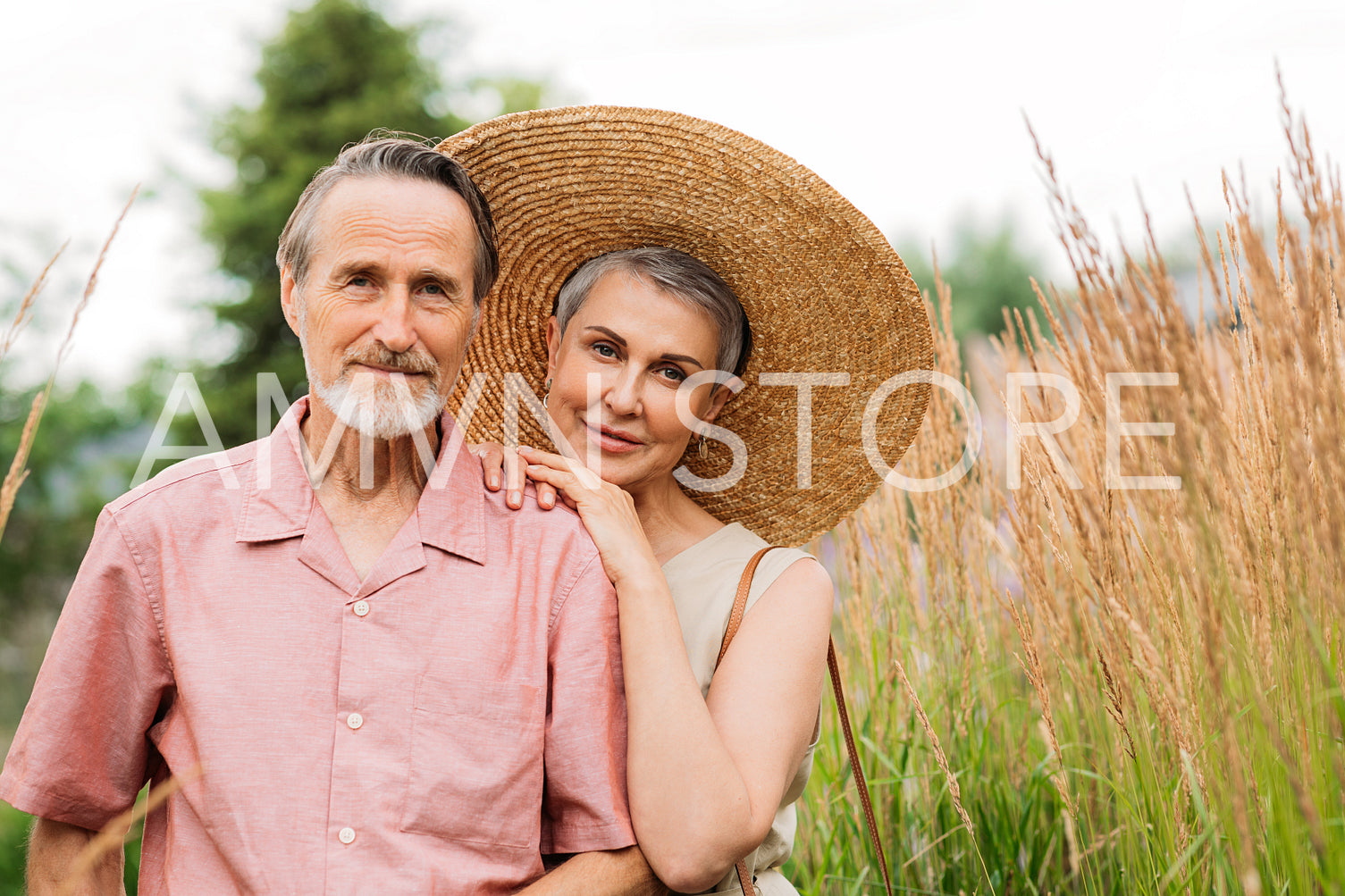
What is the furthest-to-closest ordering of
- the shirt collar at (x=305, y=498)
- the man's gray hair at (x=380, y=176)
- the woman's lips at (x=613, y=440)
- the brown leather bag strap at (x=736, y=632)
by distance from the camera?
the woman's lips at (x=613, y=440)
the brown leather bag strap at (x=736, y=632)
the man's gray hair at (x=380, y=176)
the shirt collar at (x=305, y=498)

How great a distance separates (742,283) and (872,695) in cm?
148

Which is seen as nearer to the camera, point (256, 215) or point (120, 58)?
point (256, 215)

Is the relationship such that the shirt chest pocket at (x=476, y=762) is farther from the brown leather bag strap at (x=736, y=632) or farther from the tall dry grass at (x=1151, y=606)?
the tall dry grass at (x=1151, y=606)

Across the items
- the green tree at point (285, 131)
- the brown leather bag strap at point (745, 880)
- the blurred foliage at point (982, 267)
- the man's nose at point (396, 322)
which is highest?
the blurred foliage at point (982, 267)

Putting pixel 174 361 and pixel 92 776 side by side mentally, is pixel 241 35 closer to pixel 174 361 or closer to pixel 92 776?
pixel 174 361

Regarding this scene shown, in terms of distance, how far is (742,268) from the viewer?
243 centimetres

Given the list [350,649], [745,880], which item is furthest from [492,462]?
[745,880]

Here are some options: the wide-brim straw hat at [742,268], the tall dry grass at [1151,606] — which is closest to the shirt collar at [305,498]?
the wide-brim straw hat at [742,268]

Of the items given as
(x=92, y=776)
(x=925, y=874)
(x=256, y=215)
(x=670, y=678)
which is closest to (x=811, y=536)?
(x=925, y=874)

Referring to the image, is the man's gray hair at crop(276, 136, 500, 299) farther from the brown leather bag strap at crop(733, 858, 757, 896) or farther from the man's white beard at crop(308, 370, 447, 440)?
the brown leather bag strap at crop(733, 858, 757, 896)

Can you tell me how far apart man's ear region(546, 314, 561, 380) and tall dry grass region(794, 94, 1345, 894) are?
111 centimetres

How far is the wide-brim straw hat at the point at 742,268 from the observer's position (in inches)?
88.2

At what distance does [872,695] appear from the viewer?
3.13 m

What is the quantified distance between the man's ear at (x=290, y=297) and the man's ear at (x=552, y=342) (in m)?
0.67
